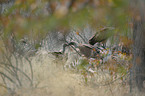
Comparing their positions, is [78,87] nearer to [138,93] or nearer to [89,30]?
[138,93]

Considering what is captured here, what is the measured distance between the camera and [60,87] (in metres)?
4.39

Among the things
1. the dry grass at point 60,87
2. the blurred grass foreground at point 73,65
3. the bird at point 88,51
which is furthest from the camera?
the bird at point 88,51

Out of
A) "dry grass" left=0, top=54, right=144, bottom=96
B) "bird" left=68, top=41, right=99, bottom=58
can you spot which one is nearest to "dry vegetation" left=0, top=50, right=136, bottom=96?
"dry grass" left=0, top=54, right=144, bottom=96

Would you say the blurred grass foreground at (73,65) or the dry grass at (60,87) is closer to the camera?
the blurred grass foreground at (73,65)

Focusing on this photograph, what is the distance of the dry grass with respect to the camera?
13.1 feet

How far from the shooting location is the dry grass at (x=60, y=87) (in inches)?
157

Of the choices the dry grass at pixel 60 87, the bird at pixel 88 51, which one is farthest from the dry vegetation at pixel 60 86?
the bird at pixel 88 51

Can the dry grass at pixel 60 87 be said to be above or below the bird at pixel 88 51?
below

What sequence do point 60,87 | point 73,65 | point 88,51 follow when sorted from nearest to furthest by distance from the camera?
point 60,87 → point 73,65 → point 88,51

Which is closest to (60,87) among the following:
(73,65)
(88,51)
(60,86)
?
(60,86)

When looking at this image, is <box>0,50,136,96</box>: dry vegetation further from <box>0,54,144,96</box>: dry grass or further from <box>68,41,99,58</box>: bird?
<box>68,41,99,58</box>: bird

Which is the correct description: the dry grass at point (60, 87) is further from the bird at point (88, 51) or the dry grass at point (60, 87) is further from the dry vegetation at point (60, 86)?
the bird at point (88, 51)

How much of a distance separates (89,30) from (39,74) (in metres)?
3.21

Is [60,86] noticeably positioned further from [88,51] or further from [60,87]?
[88,51]
